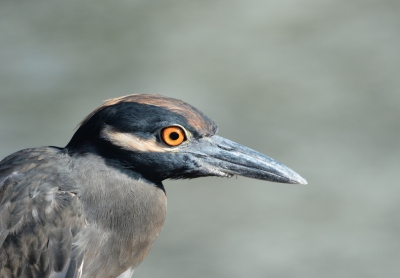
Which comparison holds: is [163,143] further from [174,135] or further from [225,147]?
[225,147]

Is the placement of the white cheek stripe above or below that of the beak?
below

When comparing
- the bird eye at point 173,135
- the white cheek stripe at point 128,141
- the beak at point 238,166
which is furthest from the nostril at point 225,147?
the white cheek stripe at point 128,141

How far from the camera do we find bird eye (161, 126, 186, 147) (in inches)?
154

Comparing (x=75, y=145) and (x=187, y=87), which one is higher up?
(x=187, y=87)

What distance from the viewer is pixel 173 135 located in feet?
13.0

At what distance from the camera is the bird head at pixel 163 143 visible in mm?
3861

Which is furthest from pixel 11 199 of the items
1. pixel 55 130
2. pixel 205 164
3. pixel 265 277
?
pixel 55 130

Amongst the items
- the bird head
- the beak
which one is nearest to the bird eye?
the bird head

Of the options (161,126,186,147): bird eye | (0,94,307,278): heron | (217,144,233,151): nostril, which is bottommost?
(0,94,307,278): heron

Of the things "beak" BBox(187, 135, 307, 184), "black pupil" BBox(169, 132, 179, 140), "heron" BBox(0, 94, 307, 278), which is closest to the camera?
"heron" BBox(0, 94, 307, 278)

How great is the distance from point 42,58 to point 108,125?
370 inches

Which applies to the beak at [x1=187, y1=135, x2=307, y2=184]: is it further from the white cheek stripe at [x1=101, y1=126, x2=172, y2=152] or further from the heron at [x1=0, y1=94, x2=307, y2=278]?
the white cheek stripe at [x1=101, y1=126, x2=172, y2=152]

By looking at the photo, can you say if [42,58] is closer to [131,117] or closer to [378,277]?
[378,277]

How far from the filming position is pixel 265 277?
8.97 metres
